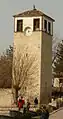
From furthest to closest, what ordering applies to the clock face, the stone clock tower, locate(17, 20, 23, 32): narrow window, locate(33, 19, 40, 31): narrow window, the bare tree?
locate(17, 20, 23, 32): narrow window, the clock face, locate(33, 19, 40, 31): narrow window, the stone clock tower, the bare tree

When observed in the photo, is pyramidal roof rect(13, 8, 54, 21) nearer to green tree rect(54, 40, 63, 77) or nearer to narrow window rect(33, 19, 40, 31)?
narrow window rect(33, 19, 40, 31)

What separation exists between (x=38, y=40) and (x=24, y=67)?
162 inches

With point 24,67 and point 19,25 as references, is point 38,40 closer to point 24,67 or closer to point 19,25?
point 19,25

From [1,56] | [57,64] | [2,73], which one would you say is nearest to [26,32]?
[2,73]

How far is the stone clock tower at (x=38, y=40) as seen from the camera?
5619cm

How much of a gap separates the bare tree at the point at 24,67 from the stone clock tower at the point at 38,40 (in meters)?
0.67

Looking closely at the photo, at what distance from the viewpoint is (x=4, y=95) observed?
52.0m

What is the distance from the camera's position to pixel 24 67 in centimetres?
5531

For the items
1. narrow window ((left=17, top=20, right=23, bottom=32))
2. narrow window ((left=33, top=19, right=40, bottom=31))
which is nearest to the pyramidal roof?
narrow window ((left=33, top=19, right=40, bottom=31))

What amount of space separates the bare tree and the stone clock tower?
672 mm

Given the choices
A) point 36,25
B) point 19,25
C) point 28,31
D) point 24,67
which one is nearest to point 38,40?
point 28,31

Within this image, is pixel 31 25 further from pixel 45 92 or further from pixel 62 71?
pixel 62 71

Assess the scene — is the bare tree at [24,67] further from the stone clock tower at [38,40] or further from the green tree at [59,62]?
the green tree at [59,62]

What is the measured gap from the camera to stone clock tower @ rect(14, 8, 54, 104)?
56188 mm
